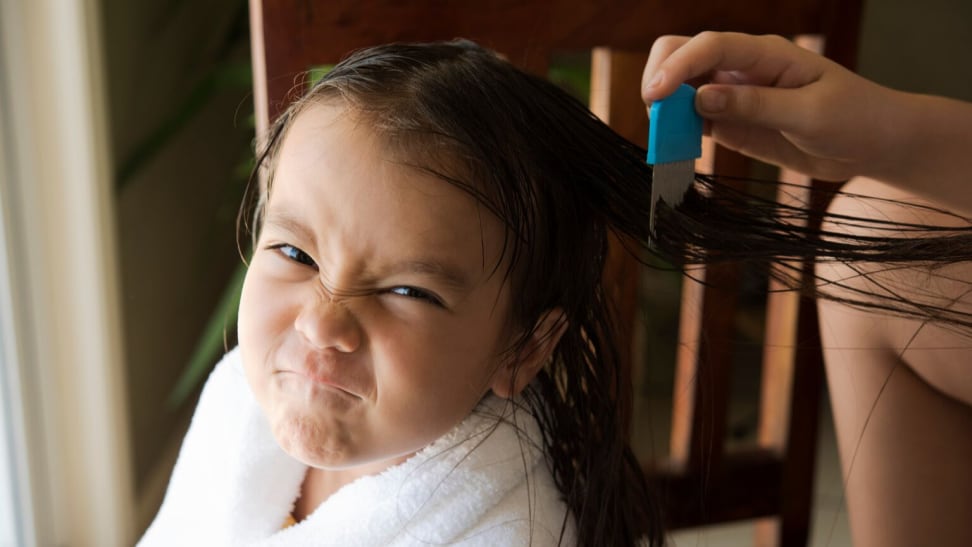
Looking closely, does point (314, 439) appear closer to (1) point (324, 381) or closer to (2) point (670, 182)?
(1) point (324, 381)

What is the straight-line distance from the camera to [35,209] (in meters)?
0.96

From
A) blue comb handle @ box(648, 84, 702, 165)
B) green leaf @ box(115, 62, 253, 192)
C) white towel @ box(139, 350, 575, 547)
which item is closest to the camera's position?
blue comb handle @ box(648, 84, 702, 165)

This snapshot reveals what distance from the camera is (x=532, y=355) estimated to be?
0.66 metres

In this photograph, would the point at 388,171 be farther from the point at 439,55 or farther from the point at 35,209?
the point at 35,209

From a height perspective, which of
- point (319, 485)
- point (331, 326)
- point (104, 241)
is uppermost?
point (331, 326)

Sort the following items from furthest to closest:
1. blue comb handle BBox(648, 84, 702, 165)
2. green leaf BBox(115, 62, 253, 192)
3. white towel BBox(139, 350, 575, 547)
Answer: green leaf BBox(115, 62, 253, 192) < white towel BBox(139, 350, 575, 547) < blue comb handle BBox(648, 84, 702, 165)

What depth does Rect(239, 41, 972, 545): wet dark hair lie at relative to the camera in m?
0.57

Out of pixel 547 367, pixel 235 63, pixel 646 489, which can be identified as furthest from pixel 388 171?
pixel 235 63

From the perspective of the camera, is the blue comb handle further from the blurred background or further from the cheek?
the blurred background

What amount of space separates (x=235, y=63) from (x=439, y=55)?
85cm

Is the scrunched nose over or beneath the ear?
over

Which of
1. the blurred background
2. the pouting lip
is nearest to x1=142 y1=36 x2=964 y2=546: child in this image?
the pouting lip

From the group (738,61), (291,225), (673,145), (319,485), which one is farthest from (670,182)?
(319,485)

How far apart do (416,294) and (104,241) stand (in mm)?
576
